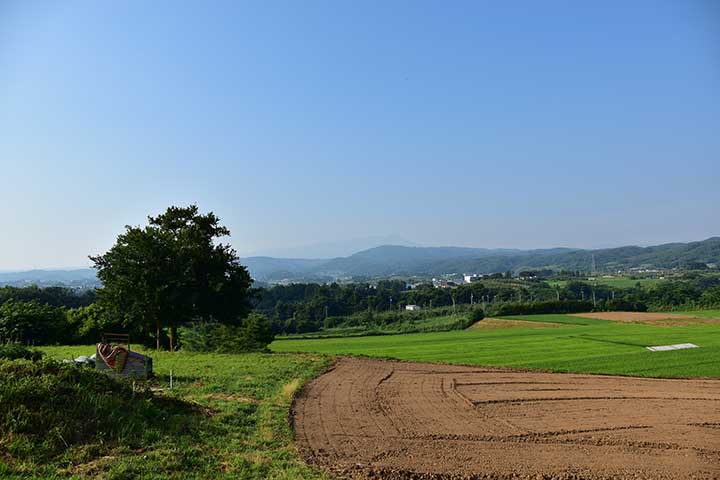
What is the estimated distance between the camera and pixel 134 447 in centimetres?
945

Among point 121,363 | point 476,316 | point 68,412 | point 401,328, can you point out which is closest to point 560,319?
point 476,316

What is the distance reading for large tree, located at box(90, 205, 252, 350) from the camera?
2847 centimetres

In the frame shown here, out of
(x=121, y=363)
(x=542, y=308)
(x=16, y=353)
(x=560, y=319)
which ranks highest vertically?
(x=16, y=353)

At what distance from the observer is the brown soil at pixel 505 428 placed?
9953 mm

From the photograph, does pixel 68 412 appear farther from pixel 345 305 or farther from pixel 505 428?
pixel 345 305

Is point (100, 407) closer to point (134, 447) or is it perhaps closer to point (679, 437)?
point (134, 447)

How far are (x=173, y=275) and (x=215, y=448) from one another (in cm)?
2060

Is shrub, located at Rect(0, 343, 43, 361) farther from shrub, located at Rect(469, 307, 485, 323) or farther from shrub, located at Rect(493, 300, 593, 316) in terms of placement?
shrub, located at Rect(493, 300, 593, 316)

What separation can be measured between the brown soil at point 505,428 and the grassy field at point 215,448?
0.74 metres

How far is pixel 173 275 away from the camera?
29016 millimetres

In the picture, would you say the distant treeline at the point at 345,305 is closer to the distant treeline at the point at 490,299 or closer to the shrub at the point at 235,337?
the distant treeline at the point at 490,299

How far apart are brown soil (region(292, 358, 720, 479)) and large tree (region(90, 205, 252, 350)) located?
38.7 ft

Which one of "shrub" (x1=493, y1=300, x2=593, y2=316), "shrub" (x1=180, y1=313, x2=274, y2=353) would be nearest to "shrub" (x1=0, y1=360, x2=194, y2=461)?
"shrub" (x1=180, y1=313, x2=274, y2=353)

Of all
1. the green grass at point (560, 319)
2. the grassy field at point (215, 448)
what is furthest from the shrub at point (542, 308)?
the grassy field at point (215, 448)
